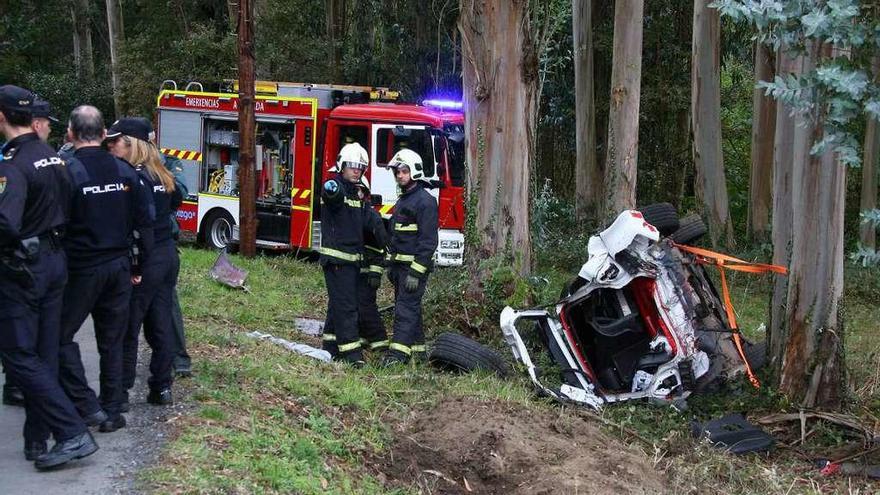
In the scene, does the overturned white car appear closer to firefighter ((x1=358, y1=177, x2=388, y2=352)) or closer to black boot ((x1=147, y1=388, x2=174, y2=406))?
firefighter ((x1=358, y1=177, x2=388, y2=352))

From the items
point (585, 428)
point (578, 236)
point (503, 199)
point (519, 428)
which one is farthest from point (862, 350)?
point (578, 236)

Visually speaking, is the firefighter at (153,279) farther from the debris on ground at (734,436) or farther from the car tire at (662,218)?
the car tire at (662,218)

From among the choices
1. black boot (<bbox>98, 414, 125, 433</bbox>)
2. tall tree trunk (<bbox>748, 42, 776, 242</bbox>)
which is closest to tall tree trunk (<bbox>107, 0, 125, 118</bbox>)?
tall tree trunk (<bbox>748, 42, 776, 242</bbox>)

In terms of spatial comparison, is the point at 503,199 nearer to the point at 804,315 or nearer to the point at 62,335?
the point at 804,315

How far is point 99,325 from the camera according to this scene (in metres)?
5.73

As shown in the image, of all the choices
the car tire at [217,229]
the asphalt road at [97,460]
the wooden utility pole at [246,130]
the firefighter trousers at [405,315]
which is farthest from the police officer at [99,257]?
the car tire at [217,229]

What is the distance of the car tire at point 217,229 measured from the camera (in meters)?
17.8

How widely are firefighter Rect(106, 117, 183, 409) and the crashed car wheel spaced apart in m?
2.72

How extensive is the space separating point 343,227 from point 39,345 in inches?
142

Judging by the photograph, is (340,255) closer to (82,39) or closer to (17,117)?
(17,117)

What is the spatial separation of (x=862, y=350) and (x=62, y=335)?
955cm

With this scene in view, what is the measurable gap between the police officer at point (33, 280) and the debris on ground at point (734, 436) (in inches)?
184

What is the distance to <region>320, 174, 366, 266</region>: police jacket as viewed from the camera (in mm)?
8328

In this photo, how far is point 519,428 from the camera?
6.57 meters
